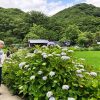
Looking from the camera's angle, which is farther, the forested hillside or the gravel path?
the forested hillside

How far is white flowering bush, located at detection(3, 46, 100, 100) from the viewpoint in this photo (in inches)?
225

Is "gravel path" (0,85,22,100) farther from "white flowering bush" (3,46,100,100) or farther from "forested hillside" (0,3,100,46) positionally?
"forested hillside" (0,3,100,46)

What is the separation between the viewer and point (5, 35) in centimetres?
8169

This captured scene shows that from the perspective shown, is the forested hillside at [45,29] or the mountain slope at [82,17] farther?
the mountain slope at [82,17]

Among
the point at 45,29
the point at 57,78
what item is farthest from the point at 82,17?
the point at 57,78

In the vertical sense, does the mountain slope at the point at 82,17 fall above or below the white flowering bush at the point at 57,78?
below

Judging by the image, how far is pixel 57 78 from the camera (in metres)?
6.07

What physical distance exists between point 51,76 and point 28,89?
69cm

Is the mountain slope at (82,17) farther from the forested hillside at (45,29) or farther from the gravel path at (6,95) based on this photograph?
the gravel path at (6,95)

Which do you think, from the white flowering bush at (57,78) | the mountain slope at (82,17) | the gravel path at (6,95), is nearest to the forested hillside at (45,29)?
the mountain slope at (82,17)

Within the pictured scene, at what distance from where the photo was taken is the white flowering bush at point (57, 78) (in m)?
5.71

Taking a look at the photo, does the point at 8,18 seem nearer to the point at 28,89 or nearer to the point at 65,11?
the point at 65,11

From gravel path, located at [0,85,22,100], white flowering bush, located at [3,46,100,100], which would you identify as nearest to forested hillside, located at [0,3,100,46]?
gravel path, located at [0,85,22,100]

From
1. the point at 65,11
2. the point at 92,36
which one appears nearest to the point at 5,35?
the point at 92,36
